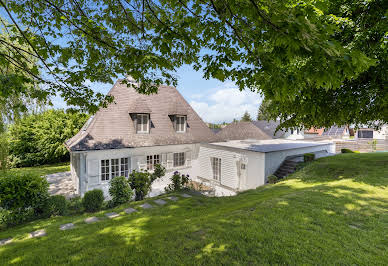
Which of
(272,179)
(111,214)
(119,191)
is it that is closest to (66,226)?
(111,214)

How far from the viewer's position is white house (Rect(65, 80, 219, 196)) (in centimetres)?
1106

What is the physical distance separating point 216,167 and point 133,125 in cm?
664

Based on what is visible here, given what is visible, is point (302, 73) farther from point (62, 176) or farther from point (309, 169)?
point (62, 176)

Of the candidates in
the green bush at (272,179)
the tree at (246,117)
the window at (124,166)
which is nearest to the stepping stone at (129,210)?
the window at (124,166)

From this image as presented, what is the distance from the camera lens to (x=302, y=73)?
2.52 m

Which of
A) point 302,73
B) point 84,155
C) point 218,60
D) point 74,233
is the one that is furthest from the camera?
point 84,155

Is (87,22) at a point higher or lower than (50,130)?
higher

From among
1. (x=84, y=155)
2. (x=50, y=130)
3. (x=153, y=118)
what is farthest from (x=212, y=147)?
(x=50, y=130)

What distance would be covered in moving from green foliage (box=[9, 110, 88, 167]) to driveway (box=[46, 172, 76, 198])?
5.42 metres

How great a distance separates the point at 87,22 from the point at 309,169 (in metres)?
13.0

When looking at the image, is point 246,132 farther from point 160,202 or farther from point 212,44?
point 212,44

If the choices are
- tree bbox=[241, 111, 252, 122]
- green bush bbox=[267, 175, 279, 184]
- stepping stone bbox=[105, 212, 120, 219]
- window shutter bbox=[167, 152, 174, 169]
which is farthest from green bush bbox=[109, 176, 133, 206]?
tree bbox=[241, 111, 252, 122]

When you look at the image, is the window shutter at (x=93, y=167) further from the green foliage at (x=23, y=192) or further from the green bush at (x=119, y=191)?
the green foliage at (x=23, y=192)

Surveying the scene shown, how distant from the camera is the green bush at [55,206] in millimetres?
7738
